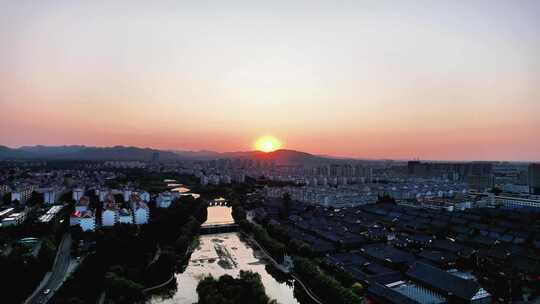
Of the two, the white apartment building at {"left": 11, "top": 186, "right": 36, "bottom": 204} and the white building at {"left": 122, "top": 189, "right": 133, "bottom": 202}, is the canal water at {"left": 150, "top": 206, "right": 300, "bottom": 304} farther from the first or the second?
the white apartment building at {"left": 11, "top": 186, "right": 36, "bottom": 204}

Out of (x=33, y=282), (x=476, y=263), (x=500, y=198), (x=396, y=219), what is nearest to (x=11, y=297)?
(x=33, y=282)

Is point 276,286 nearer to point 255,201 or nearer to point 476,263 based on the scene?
point 476,263

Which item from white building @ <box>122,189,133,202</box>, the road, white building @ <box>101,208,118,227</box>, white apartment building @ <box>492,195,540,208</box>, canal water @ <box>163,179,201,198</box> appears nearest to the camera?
the road

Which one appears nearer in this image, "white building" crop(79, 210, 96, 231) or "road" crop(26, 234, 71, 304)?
"road" crop(26, 234, 71, 304)

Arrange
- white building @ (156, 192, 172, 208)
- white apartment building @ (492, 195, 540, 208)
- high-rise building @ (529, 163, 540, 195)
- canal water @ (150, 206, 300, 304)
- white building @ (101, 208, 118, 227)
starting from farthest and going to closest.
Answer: high-rise building @ (529, 163, 540, 195)
white apartment building @ (492, 195, 540, 208)
white building @ (156, 192, 172, 208)
white building @ (101, 208, 118, 227)
canal water @ (150, 206, 300, 304)

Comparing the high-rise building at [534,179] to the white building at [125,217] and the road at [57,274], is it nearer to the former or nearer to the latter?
the white building at [125,217]

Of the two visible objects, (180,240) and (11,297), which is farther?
(180,240)

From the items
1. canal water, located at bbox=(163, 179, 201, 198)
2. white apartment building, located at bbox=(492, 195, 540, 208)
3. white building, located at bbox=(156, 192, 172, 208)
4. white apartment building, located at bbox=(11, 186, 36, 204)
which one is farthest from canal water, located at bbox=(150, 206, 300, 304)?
white apartment building, located at bbox=(492, 195, 540, 208)
